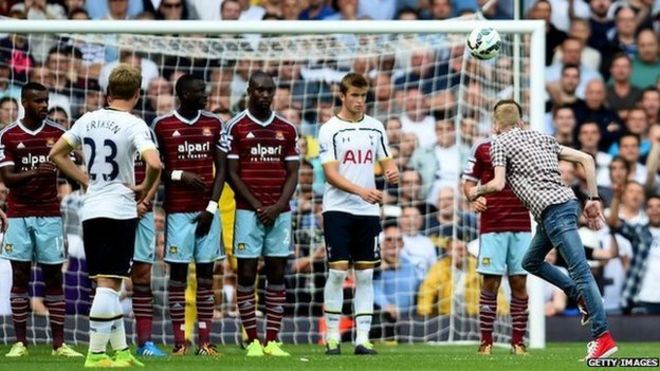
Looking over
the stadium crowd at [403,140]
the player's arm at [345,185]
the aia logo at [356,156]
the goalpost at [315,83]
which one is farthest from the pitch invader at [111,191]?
the goalpost at [315,83]

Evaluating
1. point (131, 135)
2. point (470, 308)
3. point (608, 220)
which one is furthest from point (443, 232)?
point (131, 135)

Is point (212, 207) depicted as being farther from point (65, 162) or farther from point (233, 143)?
point (65, 162)

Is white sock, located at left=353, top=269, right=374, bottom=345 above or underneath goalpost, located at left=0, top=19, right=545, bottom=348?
underneath

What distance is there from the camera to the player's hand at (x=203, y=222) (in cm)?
1288

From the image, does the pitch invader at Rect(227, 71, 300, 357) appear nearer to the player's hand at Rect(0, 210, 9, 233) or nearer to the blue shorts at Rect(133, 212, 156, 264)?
the blue shorts at Rect(133, 212, 156, 264)

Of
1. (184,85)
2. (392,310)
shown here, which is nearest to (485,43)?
(184,85)

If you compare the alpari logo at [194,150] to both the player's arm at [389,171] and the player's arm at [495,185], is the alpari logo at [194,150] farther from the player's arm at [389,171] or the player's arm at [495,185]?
the player's arm at [495,185]

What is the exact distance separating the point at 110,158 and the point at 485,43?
391 cm

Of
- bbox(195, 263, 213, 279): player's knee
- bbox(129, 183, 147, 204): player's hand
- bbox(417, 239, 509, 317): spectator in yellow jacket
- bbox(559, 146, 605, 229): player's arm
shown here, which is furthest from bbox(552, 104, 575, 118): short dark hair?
bbox(129, 183, 147, 204): player's hand

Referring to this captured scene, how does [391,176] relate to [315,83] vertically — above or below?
below

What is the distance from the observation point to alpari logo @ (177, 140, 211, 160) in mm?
12938

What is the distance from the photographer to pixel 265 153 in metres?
13.0

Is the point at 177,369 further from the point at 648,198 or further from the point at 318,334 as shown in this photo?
the point at 648,198

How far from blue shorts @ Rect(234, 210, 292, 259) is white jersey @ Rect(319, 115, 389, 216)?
0.43 m
